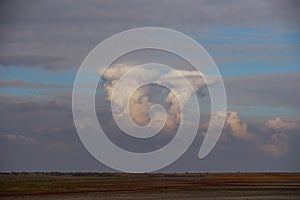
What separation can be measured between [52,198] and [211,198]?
14.8 metres

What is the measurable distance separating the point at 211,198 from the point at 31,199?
16512mm

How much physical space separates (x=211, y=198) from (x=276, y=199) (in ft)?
20.1

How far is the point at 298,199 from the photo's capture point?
48.6 m

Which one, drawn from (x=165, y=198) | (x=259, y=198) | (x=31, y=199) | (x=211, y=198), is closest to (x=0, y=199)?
(x=31, y=199)

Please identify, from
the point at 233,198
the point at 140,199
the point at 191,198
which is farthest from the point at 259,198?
the point at 140,199

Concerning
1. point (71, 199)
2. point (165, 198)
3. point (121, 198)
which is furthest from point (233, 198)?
point (71, 199)

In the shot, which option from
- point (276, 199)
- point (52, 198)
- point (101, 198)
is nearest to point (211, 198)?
point (276, 199)

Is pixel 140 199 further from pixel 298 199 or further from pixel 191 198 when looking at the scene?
pixel 298 199

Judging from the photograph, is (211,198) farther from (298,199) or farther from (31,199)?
(31,199)

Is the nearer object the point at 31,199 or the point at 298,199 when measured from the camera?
the point at 298,199

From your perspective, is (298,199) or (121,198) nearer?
(298,199)

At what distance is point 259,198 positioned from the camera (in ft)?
172

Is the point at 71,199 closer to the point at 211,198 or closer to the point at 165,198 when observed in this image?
the point at 165,198

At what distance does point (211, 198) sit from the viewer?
53.0m
